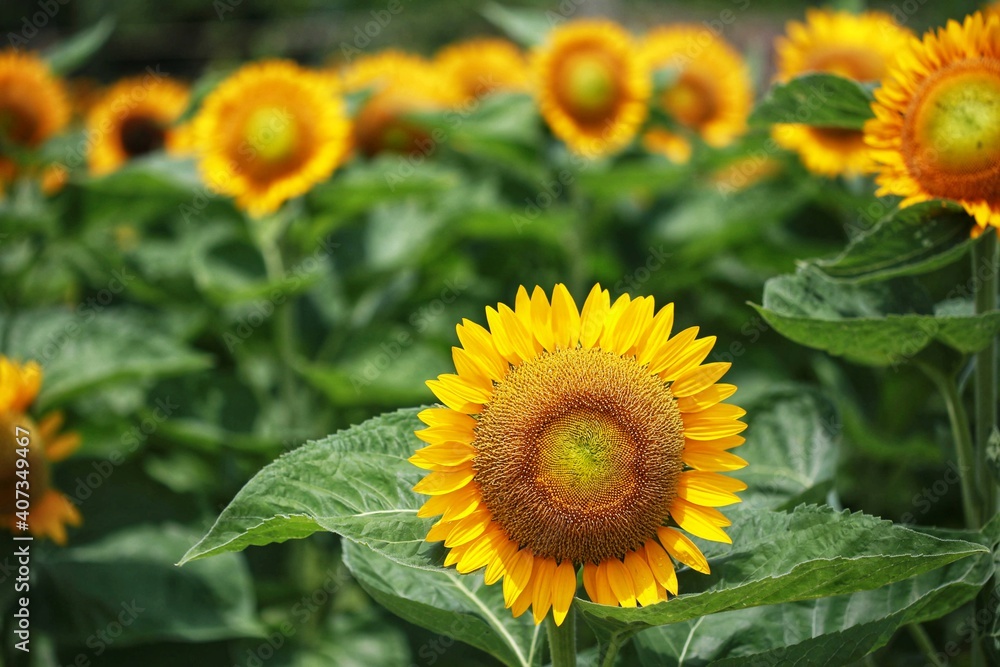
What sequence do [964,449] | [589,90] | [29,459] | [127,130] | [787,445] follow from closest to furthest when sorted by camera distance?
[964,449]
[787,445]
[29,459]
[589,90]
[127,130]

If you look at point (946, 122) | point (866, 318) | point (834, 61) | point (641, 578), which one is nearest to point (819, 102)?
point (946, 122)

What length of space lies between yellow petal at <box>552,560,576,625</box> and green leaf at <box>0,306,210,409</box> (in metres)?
1.43

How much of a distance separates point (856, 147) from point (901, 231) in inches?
46.8

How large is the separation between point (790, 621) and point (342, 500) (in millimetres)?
639

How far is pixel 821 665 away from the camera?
1197 millimetres

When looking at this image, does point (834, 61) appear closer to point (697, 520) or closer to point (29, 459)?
point (697, 520)

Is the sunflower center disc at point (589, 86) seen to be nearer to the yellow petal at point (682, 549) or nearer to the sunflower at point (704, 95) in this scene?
the sunflower at point (704, 95)

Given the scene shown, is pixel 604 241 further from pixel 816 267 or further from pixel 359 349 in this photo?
pixel 816 267

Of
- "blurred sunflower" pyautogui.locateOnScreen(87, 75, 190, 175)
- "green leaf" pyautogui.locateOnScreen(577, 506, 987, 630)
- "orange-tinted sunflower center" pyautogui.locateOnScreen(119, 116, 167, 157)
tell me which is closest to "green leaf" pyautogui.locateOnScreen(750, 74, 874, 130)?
"green leaf" pyautogui.locateOnScreen(577, 506, 987, 630)

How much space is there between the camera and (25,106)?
3.32 meters

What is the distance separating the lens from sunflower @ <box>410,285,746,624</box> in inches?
46.5

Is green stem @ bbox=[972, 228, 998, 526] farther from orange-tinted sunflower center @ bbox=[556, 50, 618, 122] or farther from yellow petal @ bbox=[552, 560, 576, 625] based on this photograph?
orange-tinted sunflower center @ bbox=[556, 50, 618, 122]

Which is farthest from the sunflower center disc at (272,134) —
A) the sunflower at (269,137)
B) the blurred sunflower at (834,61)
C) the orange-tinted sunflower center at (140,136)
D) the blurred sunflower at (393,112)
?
the blurred sunflower at (834,61)

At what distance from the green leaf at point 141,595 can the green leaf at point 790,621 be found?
1.06 metres
